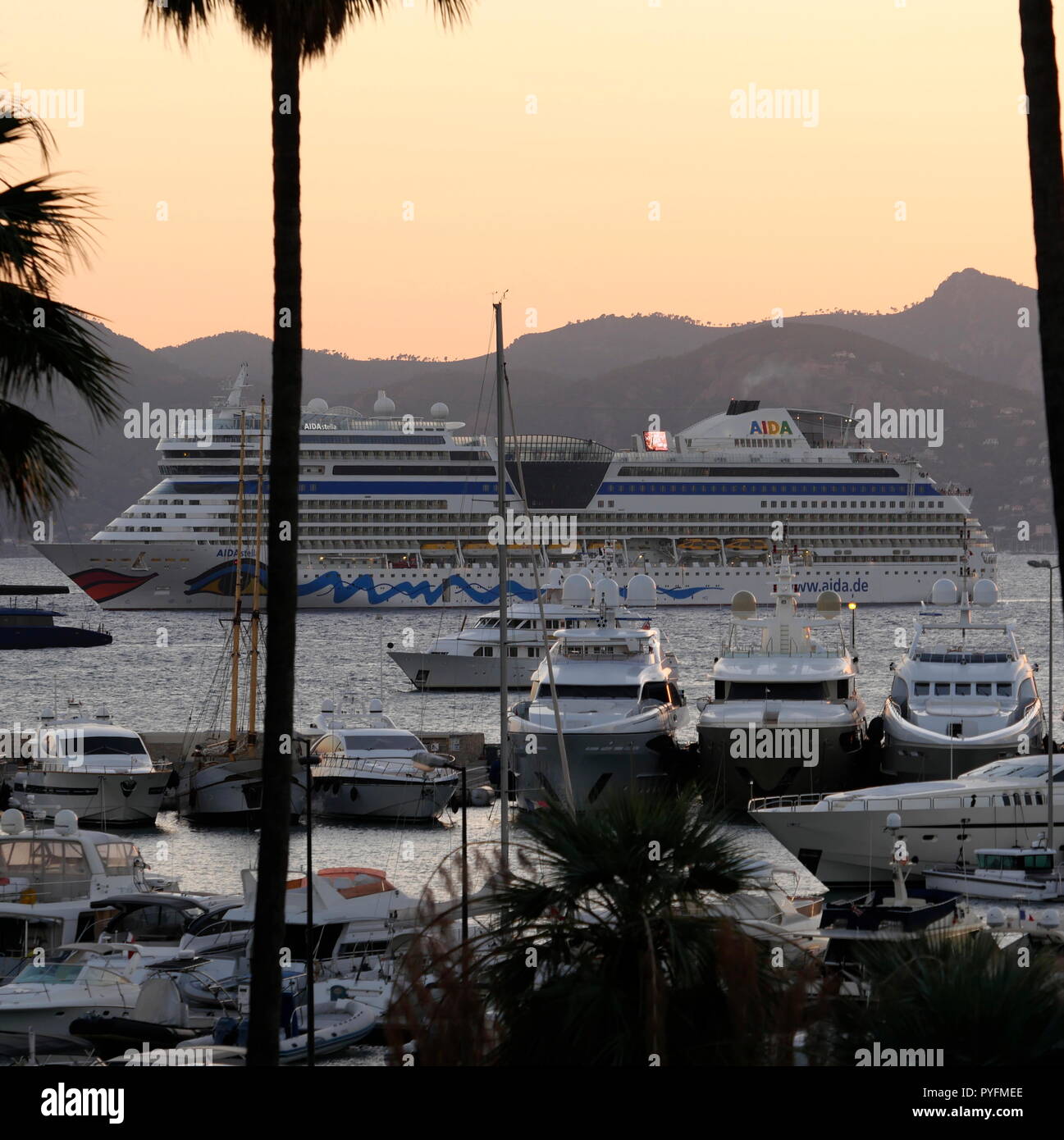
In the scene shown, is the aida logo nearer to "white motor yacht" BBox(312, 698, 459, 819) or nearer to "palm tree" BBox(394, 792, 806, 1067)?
"white motor yacht" BBox(312, 698, 459, 819)

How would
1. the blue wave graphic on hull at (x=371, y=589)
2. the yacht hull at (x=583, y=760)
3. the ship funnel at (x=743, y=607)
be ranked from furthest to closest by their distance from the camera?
the blue wave graphic on hull at (x=371, y=589)
the ship funnel at (x=743, y=607)
the yacht hull at (x=583, y=760)

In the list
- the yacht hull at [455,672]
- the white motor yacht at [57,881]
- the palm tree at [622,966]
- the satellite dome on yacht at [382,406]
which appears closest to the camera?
the palm tree at [622,966]

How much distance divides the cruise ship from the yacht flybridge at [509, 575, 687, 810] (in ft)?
224

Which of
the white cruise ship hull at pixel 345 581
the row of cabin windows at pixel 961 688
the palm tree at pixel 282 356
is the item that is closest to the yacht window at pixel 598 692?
the row of cabin windows at pixel 961 688

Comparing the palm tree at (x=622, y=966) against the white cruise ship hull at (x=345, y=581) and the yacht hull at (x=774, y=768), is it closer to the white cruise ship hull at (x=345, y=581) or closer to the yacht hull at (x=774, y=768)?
the yacht hull at (x=774, y=768)

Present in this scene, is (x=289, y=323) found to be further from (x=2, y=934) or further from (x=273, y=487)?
(x=2, y=934)

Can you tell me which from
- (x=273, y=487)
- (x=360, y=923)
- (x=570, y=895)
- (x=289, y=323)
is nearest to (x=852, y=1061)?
(x=570, y=895)

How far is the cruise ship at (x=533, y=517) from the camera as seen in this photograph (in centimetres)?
10950

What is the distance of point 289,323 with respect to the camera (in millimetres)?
8766

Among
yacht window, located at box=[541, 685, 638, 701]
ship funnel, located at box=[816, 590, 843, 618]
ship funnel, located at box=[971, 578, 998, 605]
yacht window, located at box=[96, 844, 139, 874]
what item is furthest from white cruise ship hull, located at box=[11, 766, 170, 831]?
ship funnel, located at box=[971, 578, 998, 605]

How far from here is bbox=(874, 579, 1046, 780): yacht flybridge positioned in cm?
3306

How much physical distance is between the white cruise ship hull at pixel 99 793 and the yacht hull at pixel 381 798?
3332 millimetres

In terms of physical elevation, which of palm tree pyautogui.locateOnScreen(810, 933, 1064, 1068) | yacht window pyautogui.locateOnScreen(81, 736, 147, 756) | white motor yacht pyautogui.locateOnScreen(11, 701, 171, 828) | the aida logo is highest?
Answer: the aida logo

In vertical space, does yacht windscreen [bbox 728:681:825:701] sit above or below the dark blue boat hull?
below
